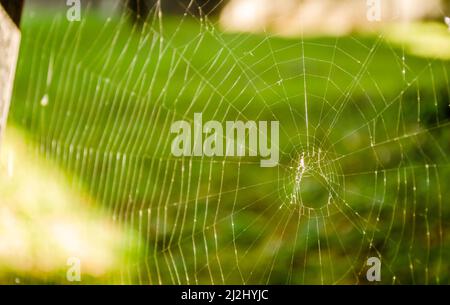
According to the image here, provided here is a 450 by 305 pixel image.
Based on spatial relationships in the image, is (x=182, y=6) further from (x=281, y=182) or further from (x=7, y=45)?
(x=7, y=45)

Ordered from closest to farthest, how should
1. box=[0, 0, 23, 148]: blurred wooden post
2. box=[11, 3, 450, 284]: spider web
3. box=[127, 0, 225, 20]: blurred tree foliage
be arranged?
box=[0, 0, 23, 148]: blurred wooden post < box=[11, 3, 450, 284]: spider web < box=[127, 0, 225, 20]: blurred tree foliage

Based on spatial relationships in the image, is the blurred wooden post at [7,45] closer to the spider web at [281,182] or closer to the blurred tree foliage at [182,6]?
the spider web at [281,182]

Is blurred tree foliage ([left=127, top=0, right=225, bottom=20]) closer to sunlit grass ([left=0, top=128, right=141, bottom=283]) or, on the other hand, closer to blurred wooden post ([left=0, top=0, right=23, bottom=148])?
sunlit grass ([left=0, top=128, right=141, bottom=283])

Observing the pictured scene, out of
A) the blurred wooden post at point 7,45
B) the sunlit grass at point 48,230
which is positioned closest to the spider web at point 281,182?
the sunlit grass at point 48,230

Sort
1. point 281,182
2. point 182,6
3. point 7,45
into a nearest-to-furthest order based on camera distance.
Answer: point 7,45 → point 281,182 → point 182,6

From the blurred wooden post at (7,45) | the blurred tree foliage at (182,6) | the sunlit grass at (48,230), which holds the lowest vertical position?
the sunlit grass at (48,230)

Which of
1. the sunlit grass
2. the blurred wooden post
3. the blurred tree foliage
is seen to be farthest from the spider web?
the blurred wooden post

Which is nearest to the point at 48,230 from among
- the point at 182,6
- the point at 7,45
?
the point at 7,45

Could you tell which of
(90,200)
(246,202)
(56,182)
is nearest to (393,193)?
(246,202)
